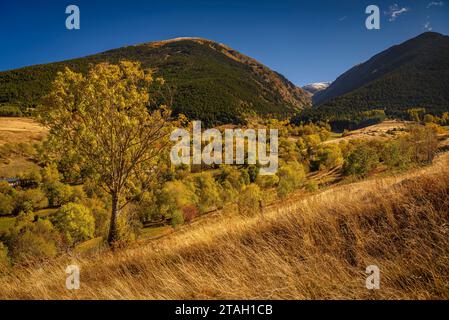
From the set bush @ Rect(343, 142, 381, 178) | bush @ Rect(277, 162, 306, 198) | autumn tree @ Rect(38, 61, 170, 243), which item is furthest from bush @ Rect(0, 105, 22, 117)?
autumn tree @ Rect(38, 61, 170, 243)

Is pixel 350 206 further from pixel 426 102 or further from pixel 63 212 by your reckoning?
pixel 426 102

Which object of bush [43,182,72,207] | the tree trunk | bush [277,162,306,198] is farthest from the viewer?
bush [43,182,72,207]

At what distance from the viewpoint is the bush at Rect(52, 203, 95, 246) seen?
50.0m

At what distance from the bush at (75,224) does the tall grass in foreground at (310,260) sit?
5025 cm

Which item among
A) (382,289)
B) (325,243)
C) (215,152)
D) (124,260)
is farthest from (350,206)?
(215,152)

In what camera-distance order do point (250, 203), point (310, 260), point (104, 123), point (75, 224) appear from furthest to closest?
1. point (75, 224)
2. point (250, 203)
3. point (104, 123)
4. point (310, 260)

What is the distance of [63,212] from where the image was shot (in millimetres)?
56312

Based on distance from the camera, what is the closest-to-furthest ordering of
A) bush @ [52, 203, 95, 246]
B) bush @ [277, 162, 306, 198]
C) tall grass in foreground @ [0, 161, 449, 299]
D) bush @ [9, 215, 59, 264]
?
tall grass in foreground @ [0, 161, 449, 299], bush @ [9, 215, 59, 264], bush @ [52, 203, 95, 246], bush @ [277, 162, 306, 198]

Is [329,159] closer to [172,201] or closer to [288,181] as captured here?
[288,181]

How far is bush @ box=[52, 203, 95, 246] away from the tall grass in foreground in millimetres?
50249

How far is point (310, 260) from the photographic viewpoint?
429cm

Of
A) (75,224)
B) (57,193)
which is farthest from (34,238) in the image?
(57,193)

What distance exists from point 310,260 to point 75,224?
55.8 meters

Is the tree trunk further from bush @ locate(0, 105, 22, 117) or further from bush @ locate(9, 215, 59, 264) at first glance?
bush @ locate(0, 105, 22, 117)
